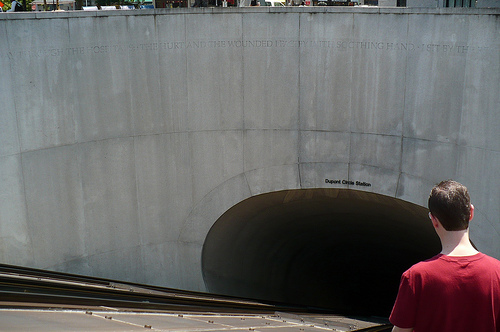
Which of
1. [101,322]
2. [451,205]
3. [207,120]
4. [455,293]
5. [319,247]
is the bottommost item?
[319,247]

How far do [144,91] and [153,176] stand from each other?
69.2 inches

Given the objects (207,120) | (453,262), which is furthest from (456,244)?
(207,120)

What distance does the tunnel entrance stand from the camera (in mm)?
11992

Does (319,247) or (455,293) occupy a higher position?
(455,293)

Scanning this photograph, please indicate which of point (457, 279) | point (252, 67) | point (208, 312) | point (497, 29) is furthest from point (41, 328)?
point (497, 29)

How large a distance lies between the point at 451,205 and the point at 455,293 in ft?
1.41

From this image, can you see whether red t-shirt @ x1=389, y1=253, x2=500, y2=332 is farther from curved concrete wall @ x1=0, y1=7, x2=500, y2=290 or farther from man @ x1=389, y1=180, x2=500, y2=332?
curved concrete wall @ x1=0, y1=7, x2=500, y2=290

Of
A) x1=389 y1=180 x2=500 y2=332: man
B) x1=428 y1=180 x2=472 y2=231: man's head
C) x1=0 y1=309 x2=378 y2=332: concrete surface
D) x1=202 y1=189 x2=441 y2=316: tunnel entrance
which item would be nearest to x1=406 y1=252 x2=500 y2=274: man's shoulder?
x1=389 y1=180 x2=500 y2=332: man

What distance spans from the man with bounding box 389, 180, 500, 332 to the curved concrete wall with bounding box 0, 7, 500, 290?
24.1 feet

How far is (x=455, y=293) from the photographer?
2.60 metres

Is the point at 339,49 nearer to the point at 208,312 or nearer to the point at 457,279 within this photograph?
the point at 208,312

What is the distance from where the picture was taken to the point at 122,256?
1109 cm

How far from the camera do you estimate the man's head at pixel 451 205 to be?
2639 mm

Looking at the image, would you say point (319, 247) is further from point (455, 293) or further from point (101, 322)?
point (455, 293)
